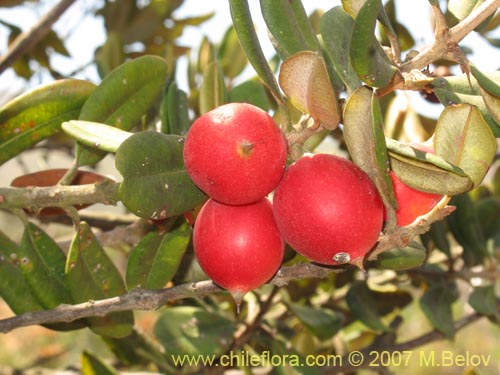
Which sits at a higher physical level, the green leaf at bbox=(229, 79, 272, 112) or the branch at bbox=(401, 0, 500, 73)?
the branch at bbox=(401, 0, 500, 73)

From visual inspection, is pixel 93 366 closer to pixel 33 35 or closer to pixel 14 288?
pixel 14 288

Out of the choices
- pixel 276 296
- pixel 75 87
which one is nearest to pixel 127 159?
pixel 75 87

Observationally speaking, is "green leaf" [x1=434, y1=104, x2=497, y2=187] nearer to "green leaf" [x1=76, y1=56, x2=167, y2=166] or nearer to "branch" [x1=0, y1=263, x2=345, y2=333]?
"branch" [x1=0, y1=263, x2=345, y2=333]

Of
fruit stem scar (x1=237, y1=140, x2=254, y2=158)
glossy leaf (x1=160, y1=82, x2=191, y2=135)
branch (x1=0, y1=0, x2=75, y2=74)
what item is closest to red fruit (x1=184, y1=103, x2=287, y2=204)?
fruit stem scar (x1=237, y1=140, x2=254, y2=158)

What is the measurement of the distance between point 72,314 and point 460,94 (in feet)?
2.14

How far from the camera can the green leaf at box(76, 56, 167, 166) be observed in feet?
3.73

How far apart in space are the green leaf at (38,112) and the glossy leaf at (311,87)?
498 mm

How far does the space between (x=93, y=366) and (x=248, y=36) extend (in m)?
0.82

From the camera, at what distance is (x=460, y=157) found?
833 mm

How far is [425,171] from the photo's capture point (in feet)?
2.67

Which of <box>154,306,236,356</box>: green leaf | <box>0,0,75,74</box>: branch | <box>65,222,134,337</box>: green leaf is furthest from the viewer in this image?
<box>0,0,75,74</box>: branch

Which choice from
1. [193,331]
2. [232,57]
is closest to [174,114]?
[193,331]

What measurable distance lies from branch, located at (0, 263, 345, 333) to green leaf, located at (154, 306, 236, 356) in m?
0.56

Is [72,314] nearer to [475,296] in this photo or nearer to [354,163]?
[354,163]
